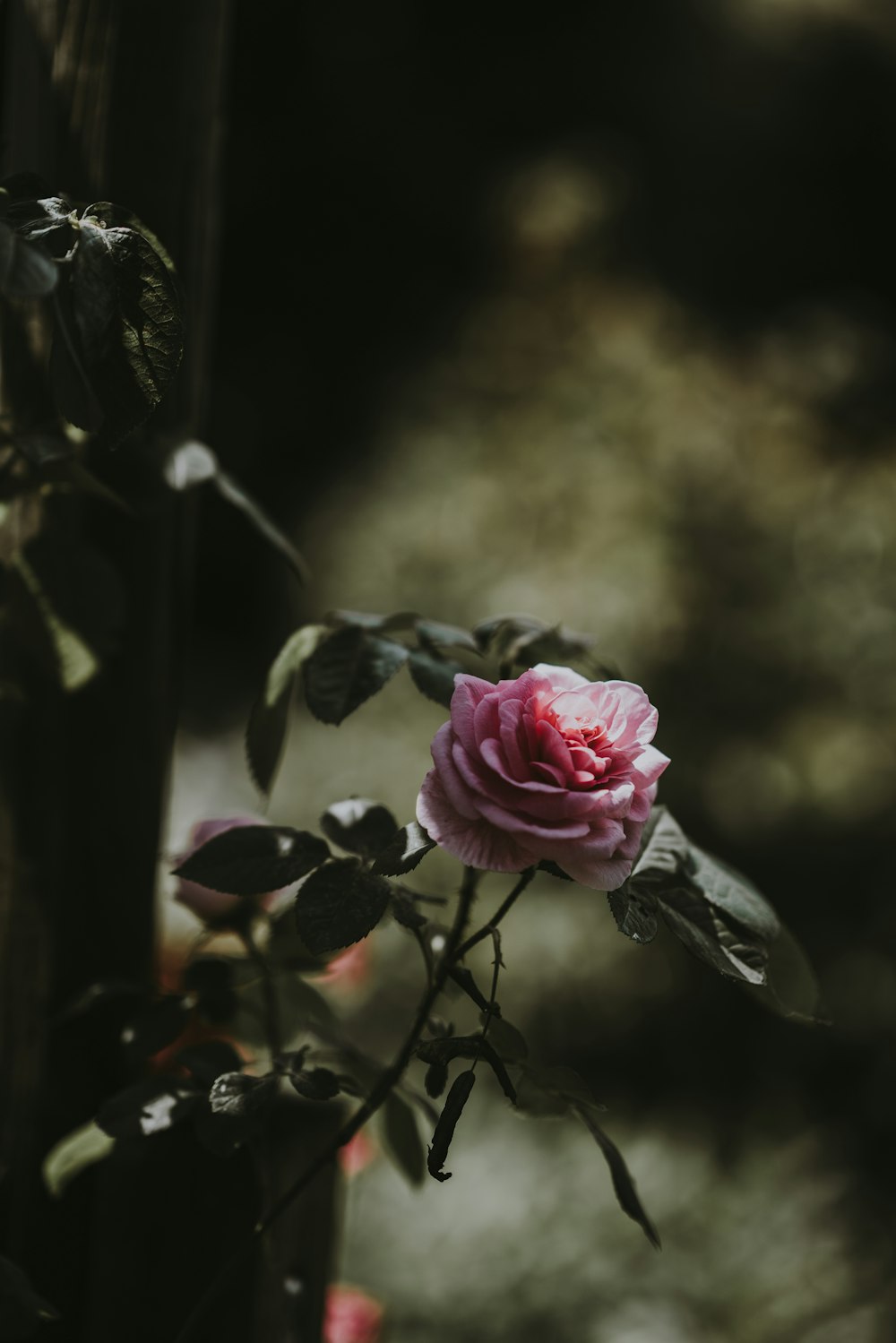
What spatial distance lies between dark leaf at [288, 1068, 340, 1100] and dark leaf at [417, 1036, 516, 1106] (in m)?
0.07

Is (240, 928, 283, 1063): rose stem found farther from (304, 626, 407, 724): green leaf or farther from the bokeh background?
the bokeh background

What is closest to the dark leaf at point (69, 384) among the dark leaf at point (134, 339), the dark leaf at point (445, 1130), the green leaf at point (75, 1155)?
the dark leaf at point (134, 339)

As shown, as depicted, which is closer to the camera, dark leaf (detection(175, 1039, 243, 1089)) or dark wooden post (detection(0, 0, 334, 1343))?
dark leaf (detection(175, 1039, 243, 1089))

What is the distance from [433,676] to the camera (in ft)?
1.78

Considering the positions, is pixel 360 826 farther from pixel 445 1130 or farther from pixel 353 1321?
pixel 353 1321

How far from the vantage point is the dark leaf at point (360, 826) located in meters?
0.50

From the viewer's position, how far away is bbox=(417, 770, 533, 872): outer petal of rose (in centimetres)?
40

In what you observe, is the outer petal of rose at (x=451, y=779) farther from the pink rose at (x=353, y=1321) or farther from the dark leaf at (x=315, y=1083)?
the pink rose at (x=353, y=1321)

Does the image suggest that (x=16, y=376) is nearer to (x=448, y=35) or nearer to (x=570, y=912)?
(x=570, y=912)

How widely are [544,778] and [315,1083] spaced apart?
18 centimetres

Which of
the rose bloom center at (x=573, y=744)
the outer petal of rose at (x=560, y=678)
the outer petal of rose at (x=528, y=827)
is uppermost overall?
the outer petal of rose at (x=560, y=678)

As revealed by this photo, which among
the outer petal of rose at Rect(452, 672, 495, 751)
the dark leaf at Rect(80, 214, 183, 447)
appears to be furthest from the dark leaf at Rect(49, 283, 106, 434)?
the outer petal of rose at Rect(452, 672, 495, 751)

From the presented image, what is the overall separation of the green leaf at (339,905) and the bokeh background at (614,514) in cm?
114

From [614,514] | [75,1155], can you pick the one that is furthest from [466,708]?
[614,514]
